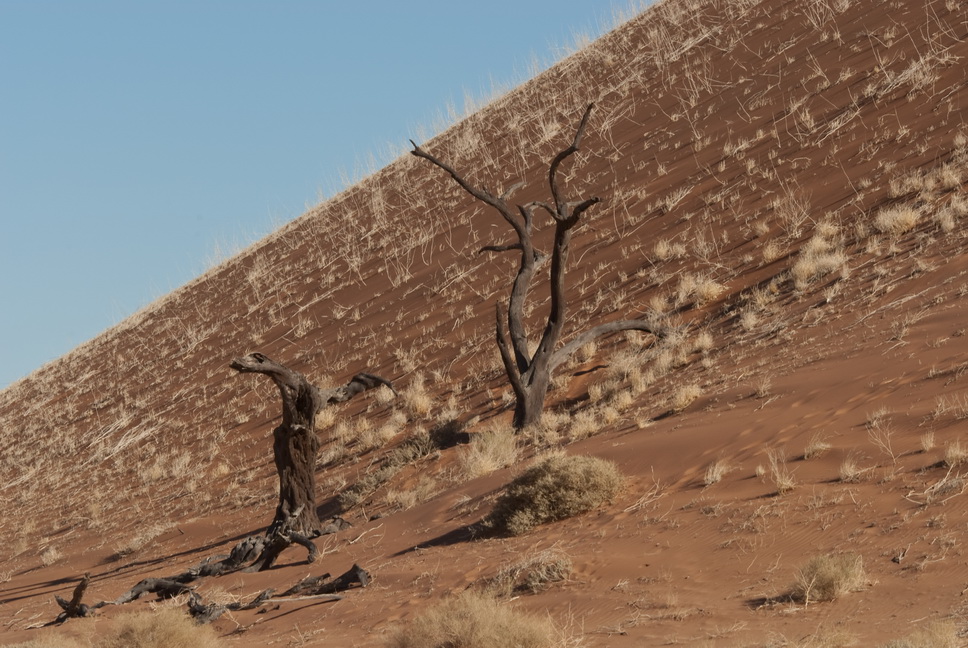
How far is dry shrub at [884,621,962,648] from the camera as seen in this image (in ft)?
16.1

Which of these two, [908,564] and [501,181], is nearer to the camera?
[908,564]

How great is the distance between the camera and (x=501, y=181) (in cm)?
2894

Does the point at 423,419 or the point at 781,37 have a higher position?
the point at 781,37

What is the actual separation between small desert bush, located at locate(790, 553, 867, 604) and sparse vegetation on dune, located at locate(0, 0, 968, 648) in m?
0.02

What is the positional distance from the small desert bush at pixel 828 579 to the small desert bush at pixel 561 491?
3.20 meters

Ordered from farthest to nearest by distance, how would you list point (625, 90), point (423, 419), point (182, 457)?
point (625, 90) < point (182, 457) < point (423, 419)

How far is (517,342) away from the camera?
14688 mm

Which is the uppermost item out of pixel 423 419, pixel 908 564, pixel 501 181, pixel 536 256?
pixel 501 181

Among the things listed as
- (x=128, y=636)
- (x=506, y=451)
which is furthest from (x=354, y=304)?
(x=128, y=636)

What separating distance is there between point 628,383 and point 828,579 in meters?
8.24

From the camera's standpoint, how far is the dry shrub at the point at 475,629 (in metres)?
6.23

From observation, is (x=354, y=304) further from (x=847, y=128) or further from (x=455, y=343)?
(x=847, y=128)

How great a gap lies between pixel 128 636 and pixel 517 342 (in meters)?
7.43

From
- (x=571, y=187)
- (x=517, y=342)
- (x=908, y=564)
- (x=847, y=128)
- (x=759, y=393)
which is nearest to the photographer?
(x=908, y=564)
